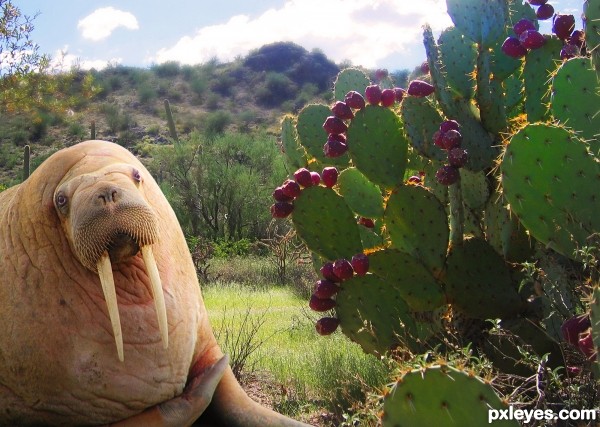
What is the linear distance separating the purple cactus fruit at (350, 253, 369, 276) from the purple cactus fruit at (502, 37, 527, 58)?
1.30 m

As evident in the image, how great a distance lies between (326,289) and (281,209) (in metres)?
0.52

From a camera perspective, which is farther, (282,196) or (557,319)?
(282,196)

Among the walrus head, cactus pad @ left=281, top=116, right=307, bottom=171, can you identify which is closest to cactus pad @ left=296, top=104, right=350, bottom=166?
cactus pad @ left=281, top=116, right=307, bottom=171

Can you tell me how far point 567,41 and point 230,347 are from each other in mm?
2852

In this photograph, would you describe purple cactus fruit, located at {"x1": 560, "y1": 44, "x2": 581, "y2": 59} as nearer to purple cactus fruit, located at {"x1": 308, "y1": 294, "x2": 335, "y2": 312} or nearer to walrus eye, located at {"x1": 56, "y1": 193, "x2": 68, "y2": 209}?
purple cactus fruit, located at {"x1": 308, "y1": 294, "x2": 335, "y2": 312}

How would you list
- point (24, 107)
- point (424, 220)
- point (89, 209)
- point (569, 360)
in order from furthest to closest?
point (24, 107)
point (424, 220)
point (569, 360)
point (89, 209)

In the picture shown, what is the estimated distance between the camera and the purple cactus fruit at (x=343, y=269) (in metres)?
4.12

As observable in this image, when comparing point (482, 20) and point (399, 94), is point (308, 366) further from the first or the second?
point (482, 20)

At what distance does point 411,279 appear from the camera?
4.15 metres

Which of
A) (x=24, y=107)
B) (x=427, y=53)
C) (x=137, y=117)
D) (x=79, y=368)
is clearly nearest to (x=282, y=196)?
(x=427, y=53)

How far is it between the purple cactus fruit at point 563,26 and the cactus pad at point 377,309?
5.19 feet

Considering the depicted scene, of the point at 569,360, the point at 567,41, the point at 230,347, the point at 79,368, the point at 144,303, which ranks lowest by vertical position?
the point at 230,347

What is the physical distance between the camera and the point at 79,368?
270 centimetres

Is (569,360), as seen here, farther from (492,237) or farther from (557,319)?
(492,237)
